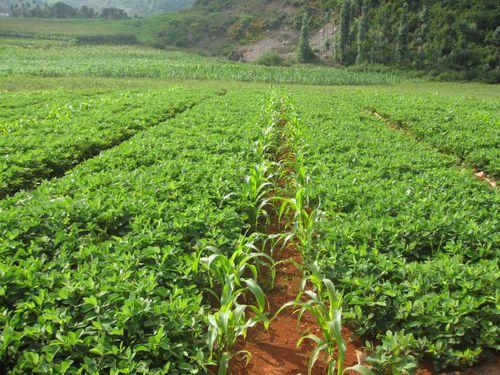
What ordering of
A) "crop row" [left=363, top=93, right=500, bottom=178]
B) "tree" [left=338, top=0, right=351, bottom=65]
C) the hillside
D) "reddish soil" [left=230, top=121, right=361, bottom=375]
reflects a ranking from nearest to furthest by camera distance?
"reddish soil" [left=230, top=121, right=361, bottom=375] < "crop row" [left=363, top=93, right=500, bottom=178] < the hillside < "tree" [left=338, top=0, right=351, bottom=65]

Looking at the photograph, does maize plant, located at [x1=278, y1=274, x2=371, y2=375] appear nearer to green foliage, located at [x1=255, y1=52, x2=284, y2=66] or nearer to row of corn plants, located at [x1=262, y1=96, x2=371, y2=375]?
row of corn plants, located at [x1=262, y1=96, x2=371, y2=375]

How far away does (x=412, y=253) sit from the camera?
5.11m

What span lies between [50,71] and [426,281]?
3914 cm

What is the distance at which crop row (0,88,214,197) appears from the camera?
8.35m

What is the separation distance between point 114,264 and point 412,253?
361 cm

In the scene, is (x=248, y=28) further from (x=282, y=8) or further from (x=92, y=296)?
(x=92, y=296)

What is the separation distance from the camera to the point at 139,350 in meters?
3.33

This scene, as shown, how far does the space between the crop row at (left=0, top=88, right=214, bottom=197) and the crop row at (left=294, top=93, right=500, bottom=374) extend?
5714 mm

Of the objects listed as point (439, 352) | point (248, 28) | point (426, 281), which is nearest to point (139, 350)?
point (439, 352)

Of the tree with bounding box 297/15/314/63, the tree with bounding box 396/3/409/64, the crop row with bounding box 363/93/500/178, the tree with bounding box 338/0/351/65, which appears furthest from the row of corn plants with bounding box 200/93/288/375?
the tree with bounding box 297/15/314/63

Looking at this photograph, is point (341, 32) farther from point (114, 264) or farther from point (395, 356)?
point (395, 356)

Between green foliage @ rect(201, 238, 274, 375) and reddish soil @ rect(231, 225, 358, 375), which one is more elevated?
green foliage @ rect(201, 238, 274, 375)

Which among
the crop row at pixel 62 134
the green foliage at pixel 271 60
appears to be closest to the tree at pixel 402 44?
the green foliage at pixel 271 60

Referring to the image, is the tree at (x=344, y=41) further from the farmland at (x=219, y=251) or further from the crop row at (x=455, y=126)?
the farmland at (x=219, y=251)
